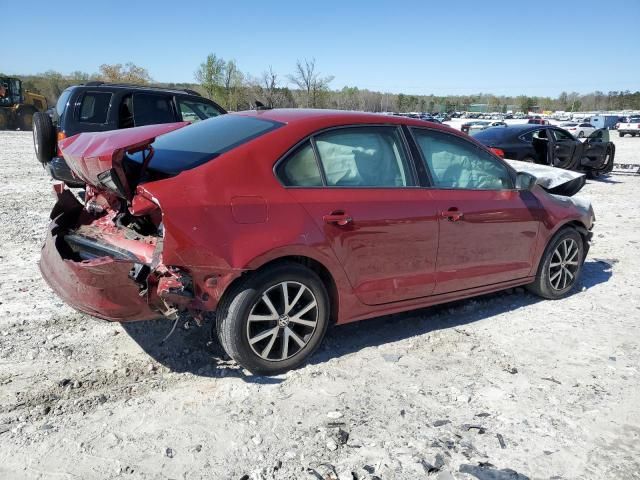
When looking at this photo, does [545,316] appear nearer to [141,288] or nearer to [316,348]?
[316,348]

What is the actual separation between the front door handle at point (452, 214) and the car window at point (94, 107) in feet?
22.9

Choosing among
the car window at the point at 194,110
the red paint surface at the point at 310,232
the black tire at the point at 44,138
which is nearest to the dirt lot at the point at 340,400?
the red paint surface at the point at 310,232

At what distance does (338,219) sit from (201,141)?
1.10 m

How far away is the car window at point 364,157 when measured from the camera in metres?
3.57

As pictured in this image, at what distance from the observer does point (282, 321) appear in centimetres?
336

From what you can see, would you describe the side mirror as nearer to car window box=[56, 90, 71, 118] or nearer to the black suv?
the black suv

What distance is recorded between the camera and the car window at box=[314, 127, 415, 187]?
3.57 meters

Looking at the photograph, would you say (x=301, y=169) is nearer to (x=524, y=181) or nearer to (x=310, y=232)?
(x=310, y=232)

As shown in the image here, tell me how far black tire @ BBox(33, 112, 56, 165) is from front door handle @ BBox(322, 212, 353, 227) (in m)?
6.17

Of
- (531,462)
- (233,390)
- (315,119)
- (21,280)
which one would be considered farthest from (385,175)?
(21,280)

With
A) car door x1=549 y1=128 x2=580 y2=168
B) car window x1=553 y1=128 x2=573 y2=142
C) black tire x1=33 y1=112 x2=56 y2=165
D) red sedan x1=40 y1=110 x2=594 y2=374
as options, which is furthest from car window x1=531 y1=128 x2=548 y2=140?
black tire x1=33 y1=112 x2=56 y2=165

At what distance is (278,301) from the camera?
132 inches

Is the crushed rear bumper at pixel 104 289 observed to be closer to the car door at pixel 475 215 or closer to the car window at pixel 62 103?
the car door at pixel 475 215

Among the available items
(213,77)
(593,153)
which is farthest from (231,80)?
(593,153)
